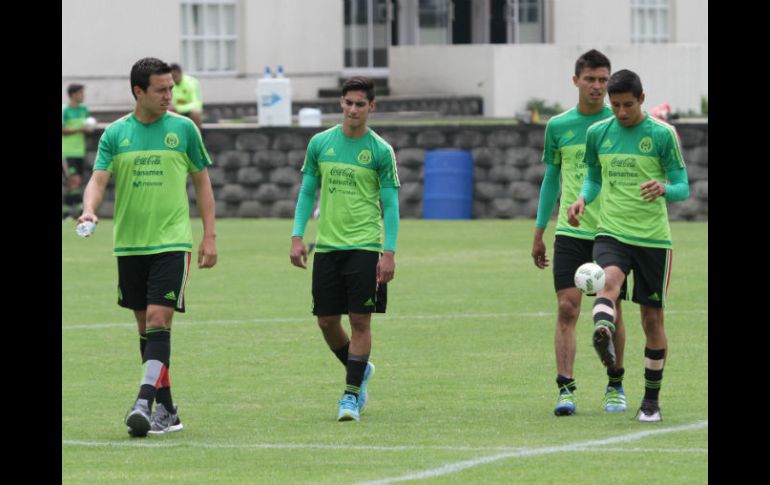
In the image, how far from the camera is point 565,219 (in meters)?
11.5

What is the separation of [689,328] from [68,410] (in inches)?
235

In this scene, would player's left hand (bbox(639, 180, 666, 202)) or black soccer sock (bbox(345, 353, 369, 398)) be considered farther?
black soccer sock (bbox(345, 353, 369, 398))

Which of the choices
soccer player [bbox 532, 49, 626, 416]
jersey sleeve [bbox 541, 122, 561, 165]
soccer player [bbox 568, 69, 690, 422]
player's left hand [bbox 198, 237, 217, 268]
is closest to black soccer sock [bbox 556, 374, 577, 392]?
soccer player [bbox 532, 49, 626, 416]

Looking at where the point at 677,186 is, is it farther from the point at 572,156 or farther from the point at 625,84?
the point at 572,156

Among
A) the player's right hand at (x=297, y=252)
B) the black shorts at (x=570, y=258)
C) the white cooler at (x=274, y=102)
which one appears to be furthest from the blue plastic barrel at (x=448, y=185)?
the player's right hand at (x=297, y=252)

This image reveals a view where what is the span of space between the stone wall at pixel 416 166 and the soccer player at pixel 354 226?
53.3 ft

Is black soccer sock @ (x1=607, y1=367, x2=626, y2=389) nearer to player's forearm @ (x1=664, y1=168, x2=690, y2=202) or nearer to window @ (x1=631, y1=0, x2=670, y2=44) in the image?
player's forearm @ (x1=664, y1=168, x2=690, y2=202)

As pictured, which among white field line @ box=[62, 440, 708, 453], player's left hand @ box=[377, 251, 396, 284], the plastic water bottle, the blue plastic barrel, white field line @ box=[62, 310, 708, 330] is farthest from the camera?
the blue plastic barrel

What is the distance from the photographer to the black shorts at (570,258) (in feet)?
37.7

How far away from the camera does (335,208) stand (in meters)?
11.3

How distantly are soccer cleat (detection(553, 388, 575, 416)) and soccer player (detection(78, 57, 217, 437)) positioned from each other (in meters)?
2.15

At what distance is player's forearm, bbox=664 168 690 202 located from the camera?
1047cm
